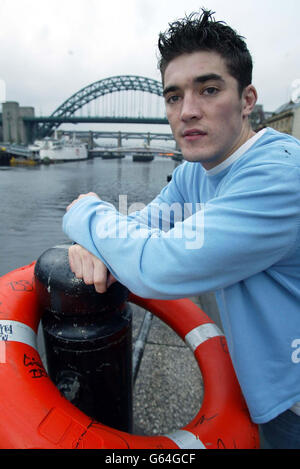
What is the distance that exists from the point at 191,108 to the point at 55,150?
140 ft

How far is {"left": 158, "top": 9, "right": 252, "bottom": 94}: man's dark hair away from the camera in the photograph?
759mm

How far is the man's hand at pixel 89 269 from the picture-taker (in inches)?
30.6

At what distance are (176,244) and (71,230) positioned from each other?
33 cm

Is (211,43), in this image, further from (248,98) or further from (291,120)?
(291,120)

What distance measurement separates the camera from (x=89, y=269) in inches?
31.1

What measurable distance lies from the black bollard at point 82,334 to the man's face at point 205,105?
18.0 inches

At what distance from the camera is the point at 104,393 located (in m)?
0.97

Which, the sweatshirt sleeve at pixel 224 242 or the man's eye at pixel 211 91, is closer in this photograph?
the sweatshirt sleeve at pixel 224 242

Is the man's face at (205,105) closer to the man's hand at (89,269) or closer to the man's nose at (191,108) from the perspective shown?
the man's nose at (191,108)

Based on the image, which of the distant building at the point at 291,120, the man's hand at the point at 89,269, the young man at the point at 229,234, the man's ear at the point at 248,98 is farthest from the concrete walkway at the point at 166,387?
the distant building at the point at 291,120

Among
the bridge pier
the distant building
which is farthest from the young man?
the bridge pier

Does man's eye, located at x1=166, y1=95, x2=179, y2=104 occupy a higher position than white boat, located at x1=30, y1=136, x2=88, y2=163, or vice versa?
white boat, located at x1=30, y1=136, x2=88, y2=163

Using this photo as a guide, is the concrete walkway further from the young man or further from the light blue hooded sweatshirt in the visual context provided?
the light blue hooded sweatshirt

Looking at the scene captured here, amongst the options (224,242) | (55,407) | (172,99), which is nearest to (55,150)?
(172,99)
